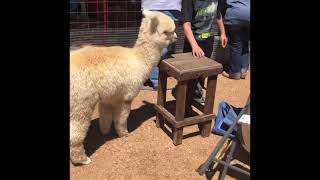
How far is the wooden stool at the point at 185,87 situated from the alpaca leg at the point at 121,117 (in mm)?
489

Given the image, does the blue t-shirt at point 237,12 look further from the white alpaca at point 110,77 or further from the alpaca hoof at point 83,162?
the alpaca hoof at point 83,162

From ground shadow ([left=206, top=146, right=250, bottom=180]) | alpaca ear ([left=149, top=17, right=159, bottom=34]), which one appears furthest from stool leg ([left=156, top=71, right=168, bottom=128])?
ground shadow ([left=206, top=146, right=250, bottom=180])

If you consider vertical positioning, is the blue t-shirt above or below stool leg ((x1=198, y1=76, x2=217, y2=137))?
above

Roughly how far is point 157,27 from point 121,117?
1.08 metres

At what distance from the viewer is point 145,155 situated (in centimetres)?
417

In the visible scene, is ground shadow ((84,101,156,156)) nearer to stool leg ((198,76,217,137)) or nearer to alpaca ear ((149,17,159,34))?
stool leg ((198,76,217,137))

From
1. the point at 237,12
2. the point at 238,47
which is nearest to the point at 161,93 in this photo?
the point at 237,12

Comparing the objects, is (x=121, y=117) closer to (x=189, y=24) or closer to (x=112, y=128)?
(x=112, y=128)

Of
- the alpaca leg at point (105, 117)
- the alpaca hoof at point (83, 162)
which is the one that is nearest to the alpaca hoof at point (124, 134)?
the alpaca leg at point (105, 117)

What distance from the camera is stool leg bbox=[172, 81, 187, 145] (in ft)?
13.6

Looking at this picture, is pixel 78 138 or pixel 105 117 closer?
pixel 78 138

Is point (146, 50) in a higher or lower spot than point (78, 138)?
higher

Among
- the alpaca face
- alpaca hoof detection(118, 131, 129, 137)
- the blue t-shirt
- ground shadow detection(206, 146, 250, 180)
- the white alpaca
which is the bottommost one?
ground shadow detection(206, 146, 250, 180)
